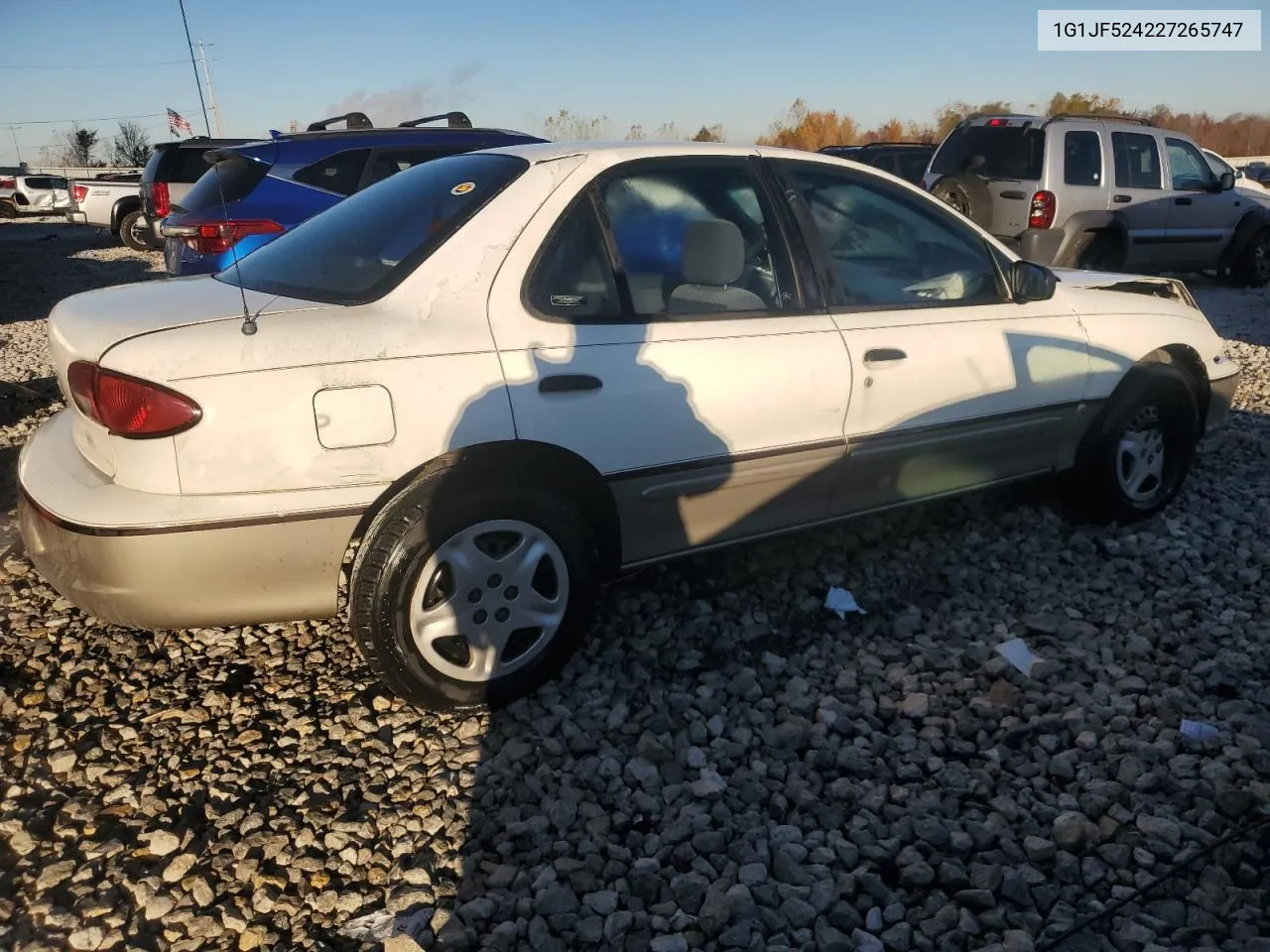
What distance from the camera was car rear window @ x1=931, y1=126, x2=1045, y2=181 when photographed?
984 cm

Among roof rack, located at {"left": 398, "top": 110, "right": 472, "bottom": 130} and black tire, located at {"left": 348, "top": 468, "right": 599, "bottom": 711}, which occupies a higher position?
roof rack, located at {"left": 398, "top": 110, "right": 472, "bottom": 130}

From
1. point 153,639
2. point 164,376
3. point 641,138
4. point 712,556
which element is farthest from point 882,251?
point 153,639

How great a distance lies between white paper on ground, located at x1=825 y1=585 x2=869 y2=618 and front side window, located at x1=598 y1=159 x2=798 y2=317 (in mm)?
1151

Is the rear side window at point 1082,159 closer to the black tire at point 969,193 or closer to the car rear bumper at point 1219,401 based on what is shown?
the black tire at point 969,193

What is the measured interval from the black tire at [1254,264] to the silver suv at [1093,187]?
0.57 m

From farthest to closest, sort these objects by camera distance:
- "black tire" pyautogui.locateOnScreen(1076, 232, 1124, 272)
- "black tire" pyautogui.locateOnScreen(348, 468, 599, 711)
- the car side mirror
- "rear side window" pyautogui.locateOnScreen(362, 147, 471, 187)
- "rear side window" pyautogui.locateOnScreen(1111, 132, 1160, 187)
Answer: "black tire" pyautogui.locateOnScreen(1076, 232, 1124, 272) < "rear side window" pyautogui.locateOnScreen(1111, 132, 1160, 187) < "rear side window" pyautogui.locateOnScreen(362, 147, 471, 187) < the car side mirror < "black tire" pyautogui.locateOnScreen(348, 468, 599, 711)

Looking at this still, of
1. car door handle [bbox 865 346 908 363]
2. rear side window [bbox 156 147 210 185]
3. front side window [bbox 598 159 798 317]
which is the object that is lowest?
car door handle [bbox 865 346 908 363]

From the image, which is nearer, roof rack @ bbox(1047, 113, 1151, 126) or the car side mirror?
the car side mirror

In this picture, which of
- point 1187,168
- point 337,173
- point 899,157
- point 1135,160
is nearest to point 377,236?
point 337,173

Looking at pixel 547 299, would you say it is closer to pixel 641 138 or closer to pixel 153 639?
pixel 641 138

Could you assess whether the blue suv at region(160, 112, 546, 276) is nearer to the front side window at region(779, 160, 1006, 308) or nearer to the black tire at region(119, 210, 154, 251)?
the front side window at region(779, 160, 1006, 308)

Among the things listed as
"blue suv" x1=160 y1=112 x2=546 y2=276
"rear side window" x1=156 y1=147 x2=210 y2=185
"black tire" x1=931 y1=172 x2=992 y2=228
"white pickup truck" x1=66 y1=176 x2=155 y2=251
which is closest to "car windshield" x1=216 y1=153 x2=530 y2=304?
"blue suv" x1=160 y1=112 x2=546 y2=276

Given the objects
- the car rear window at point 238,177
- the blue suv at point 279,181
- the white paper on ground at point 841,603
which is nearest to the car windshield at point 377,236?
the white paper on ground at point 841,603

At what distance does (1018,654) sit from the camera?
3.28 meters
